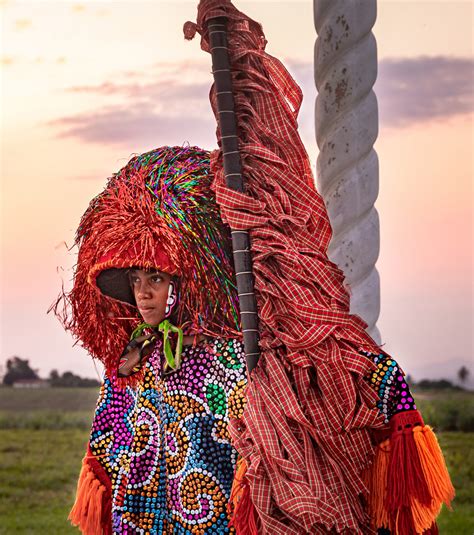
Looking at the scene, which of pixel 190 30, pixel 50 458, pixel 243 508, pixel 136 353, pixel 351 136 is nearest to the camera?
pixel 243 508

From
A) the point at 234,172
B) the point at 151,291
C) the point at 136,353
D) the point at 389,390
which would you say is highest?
the point at 234,172

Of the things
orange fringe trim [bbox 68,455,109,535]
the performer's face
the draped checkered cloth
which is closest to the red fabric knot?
the draped checkered cloth

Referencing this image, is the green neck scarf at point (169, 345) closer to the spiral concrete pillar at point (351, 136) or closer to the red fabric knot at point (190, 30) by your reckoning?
the red fabric knot at point (190, 30)

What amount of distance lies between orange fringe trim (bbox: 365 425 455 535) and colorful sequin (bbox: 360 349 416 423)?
0.05 metres

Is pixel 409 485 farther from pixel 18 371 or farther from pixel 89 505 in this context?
pixel 18 371

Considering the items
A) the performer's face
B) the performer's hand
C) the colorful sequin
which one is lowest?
the colorful sequin

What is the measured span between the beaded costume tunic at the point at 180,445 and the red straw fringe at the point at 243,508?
10 cm

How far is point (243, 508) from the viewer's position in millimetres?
1890

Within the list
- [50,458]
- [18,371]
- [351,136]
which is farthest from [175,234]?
[50,458]

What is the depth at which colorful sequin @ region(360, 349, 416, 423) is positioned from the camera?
1.94m

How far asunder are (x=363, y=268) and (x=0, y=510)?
211cm

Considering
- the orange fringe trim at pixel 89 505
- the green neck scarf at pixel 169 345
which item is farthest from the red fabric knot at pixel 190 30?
the orange fringe trim at pixel 89 505

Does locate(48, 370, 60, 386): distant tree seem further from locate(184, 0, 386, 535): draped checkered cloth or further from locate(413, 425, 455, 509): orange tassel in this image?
locate(413, 425, 455, 509): orange tassel

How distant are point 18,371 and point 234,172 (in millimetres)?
2390
